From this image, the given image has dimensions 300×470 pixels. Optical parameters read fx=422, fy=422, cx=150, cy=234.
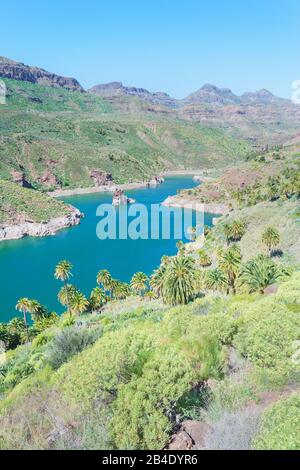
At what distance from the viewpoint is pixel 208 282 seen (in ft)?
217

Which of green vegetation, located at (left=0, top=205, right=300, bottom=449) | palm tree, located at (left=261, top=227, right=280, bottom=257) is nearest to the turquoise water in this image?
palm tree, located at (left=261, top=227, right=280, bottom=257)

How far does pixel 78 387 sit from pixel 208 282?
164 feet

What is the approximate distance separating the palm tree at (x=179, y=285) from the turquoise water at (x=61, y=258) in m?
32.7

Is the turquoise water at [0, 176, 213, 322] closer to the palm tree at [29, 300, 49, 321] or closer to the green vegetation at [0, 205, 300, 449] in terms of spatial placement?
the palm tree at [29, 300, 49, 321]

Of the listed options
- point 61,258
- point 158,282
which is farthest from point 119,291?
point 61,258

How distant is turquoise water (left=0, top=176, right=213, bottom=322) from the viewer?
3702 inches

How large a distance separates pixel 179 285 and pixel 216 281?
915 cm

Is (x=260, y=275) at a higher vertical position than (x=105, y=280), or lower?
higher

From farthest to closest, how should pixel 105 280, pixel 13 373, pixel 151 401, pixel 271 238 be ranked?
pixel 271 238 → pixel 105 280 → pixel 13 373 → pixel 151 401

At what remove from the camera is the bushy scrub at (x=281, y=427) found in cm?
1296

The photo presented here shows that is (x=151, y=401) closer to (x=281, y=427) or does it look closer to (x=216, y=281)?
(x=281, y=427)

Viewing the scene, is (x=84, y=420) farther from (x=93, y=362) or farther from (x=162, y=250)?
(x=162, y=250)

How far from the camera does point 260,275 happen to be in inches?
2087

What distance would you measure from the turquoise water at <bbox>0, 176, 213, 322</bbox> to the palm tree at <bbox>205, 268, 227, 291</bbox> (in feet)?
110
